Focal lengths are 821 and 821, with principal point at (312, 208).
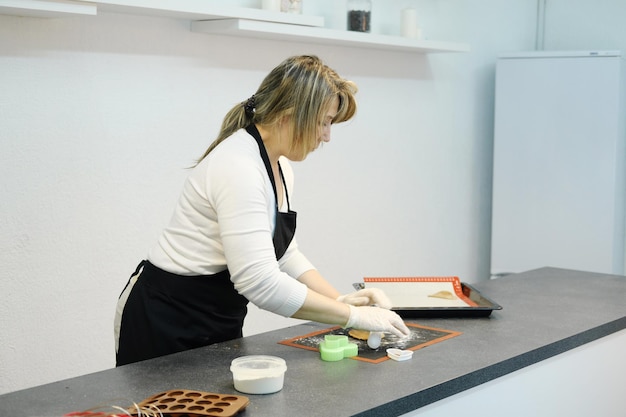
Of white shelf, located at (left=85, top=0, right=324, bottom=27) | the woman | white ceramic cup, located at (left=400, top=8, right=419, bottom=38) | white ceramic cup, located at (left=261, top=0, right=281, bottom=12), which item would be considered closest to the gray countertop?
the woman

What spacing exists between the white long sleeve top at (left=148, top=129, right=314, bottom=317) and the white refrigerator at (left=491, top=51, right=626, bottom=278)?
8.89 feet

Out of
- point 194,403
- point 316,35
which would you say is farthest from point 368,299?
point 316,35

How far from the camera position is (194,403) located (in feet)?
4.94

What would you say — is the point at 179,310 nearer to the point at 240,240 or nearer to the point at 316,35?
the point at 240,240

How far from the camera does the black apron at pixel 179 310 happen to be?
2.07m

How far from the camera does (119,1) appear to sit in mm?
2766

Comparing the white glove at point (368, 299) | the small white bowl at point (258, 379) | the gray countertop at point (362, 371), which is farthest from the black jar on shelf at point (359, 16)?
the small white bowl at point (258, 379)

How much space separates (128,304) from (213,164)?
0.49 meters

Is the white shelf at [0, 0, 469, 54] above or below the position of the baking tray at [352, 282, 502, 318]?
above

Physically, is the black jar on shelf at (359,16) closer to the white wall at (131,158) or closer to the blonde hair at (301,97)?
the white wall at (131,158)

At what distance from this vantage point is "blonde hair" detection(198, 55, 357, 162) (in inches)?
79.0

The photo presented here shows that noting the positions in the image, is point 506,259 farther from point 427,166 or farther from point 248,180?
point 248,180

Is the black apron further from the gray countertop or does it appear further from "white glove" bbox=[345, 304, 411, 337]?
"white glove" bbox=[345, 304, 411, 337]

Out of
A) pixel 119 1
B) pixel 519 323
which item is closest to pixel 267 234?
pixel 519 323
